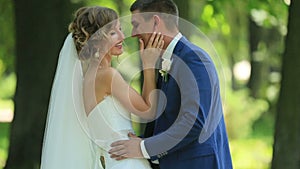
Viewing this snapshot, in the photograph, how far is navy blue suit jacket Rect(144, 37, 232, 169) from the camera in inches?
182

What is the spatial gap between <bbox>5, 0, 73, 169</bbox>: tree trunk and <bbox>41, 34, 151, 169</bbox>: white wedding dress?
140 inches

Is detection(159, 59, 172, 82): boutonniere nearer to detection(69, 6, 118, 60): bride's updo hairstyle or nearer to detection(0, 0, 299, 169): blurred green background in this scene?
detection(69, 6, 118, 60): bride's updo hairstyle

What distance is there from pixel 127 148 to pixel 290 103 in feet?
9.07

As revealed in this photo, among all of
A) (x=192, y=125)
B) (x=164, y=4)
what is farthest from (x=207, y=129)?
(x=164, y=4)

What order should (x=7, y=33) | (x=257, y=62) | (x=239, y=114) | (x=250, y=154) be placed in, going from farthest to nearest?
(x=257, y=62)
(x=239, y=114)
(x=250, y=154)
(x=7, y=33)

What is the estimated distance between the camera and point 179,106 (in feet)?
15.5

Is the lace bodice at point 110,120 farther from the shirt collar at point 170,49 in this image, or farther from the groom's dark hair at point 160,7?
the groom's dark hair at point 160,7

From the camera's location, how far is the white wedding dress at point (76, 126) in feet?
16.3

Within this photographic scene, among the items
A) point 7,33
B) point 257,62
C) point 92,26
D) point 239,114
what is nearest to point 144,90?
point 92,26

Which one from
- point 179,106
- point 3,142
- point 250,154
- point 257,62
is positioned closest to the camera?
point 179,106

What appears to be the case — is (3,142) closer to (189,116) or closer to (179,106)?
(179,106)

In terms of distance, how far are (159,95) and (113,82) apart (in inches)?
12.4

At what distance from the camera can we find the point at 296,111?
7.17 m

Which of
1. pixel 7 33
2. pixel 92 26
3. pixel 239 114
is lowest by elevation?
pixel 239 114
